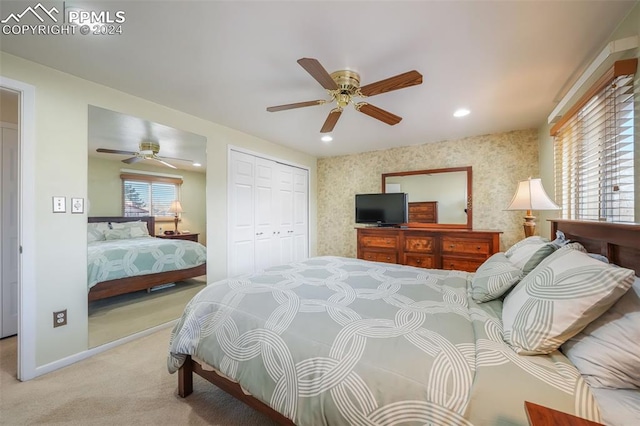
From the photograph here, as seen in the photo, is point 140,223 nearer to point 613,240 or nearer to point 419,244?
point 419,244

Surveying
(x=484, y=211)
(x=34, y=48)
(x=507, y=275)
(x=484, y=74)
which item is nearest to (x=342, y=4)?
(x=484, y=74)

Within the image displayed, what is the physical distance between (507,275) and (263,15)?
6.67 ft

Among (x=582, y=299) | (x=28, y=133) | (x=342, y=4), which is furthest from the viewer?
(x=28, y=133)

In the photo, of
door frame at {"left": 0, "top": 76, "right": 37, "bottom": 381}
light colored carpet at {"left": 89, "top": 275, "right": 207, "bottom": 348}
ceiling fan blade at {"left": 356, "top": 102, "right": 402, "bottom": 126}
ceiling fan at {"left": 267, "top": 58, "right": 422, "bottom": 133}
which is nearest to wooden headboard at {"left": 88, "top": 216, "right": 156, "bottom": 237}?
door frame at {"left": 0, "top": 76, "right": 37, "bottom": 381}

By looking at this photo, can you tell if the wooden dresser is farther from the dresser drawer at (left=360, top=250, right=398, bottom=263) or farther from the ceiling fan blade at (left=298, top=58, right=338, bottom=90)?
the ceiling fan blade at (left=298, top=58, right=338, bottom=90)

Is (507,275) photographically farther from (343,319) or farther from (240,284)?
(240,284)

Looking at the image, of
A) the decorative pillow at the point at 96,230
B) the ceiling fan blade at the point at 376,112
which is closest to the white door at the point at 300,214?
the ceiling fan blade at the point at 376,112

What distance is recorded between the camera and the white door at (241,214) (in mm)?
3402

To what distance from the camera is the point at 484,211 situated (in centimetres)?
361

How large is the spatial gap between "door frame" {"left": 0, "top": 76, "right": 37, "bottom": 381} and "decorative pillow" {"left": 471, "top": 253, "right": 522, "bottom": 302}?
123 inches

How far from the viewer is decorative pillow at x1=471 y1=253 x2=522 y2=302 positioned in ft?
4.62

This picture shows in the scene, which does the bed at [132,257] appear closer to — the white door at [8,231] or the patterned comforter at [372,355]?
the white door at [8,231]

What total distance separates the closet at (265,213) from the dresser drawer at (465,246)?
250cm

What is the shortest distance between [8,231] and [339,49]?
3537mm
